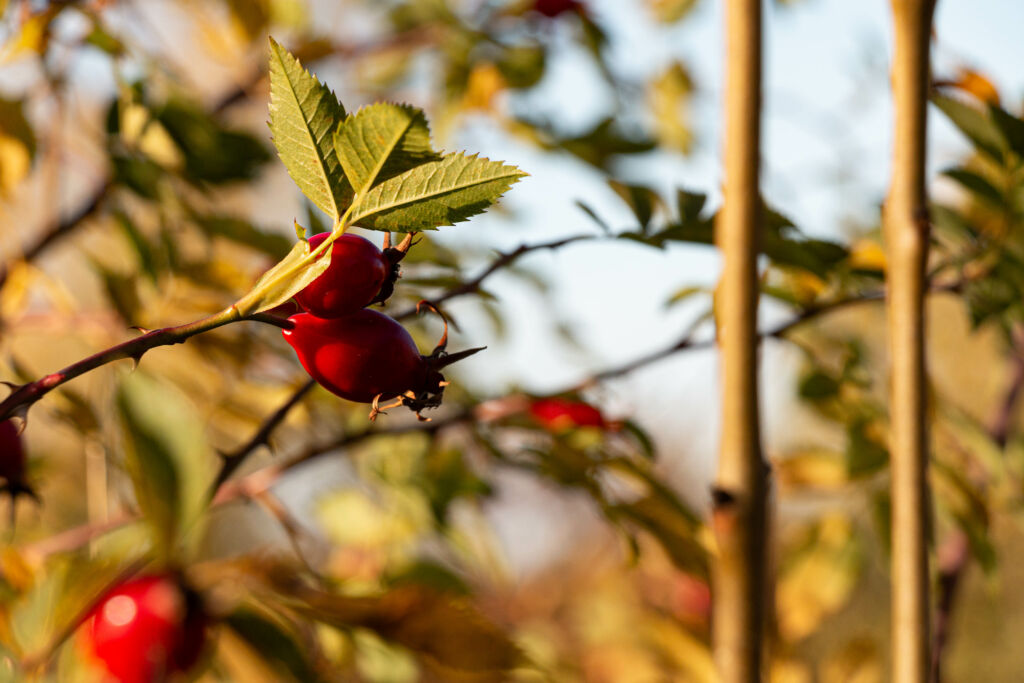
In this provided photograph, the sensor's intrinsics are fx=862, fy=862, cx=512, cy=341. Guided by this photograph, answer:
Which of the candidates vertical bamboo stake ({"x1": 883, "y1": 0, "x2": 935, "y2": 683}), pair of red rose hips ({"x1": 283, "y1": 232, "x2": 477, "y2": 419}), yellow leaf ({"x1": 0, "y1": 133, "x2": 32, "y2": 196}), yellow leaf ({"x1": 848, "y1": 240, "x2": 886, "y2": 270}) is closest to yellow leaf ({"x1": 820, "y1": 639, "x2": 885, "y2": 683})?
yellow leaf ({"x1": 848, "y1": 240, "x2": 886, "y2": 270})

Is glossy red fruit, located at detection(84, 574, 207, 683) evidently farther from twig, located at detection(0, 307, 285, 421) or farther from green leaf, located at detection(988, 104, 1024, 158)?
green leaf, located at detection(988, 104, 1024, 158)

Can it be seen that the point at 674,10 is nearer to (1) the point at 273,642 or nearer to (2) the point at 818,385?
(2) the point at 818,385

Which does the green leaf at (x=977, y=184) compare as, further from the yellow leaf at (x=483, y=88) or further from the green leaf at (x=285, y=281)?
the yellow leaf at (x=483, y=88)

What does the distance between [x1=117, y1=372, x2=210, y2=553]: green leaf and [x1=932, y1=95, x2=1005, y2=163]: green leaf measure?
14.0 inches

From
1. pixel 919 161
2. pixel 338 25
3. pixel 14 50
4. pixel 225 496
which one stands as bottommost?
pixel 225 496

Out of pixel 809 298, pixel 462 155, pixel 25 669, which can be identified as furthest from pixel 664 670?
pixel 462 155

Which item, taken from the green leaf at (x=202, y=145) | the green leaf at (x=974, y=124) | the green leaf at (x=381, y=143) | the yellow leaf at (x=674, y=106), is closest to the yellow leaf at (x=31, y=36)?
the green leaf at (x=202, y=145)

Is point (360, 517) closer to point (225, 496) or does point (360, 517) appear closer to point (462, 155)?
point (225, 496)

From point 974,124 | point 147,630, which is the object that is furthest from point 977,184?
point 147,630

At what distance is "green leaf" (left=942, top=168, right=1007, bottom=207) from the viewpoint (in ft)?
1.46

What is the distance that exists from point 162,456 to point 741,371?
0.60 feet

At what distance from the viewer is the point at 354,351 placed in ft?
0.81

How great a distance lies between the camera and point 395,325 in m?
0.26

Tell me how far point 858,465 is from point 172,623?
0.39 metres
